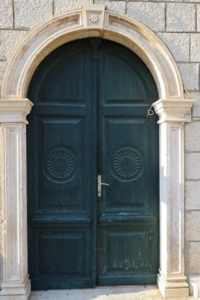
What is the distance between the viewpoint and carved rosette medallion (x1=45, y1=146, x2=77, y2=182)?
351 cm

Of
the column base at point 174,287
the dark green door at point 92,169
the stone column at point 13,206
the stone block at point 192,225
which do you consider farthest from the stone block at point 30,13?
the column base at point 174,287

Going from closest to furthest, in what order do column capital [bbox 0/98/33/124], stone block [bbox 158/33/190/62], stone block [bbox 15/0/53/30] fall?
column capital [bbox 0/98/33/124]
stone block [bbox 15/0/53/30]
stone block [bbox 158/33/190/62]

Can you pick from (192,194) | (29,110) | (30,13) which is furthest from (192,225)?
(30,13)

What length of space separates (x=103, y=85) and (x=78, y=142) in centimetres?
75

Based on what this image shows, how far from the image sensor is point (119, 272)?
3.60 meters

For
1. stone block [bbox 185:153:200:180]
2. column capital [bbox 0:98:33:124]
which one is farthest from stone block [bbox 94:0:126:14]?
stone block [bbox 185:153:200:180]

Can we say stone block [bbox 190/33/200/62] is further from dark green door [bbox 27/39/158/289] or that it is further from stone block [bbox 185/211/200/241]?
stone block [bbox 185/211/200/241]

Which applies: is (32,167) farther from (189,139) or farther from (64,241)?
(189,139)

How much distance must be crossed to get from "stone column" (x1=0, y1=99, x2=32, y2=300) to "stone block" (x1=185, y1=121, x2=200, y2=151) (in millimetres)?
1844

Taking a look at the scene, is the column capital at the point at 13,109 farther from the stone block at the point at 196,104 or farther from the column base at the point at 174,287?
the column base at the point at 174,287

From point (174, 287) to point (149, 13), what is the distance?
3156 mm

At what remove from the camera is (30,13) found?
10.7 ft

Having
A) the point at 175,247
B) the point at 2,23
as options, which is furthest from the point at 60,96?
the point at 175,247

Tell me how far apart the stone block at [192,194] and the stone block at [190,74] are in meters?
1.12
